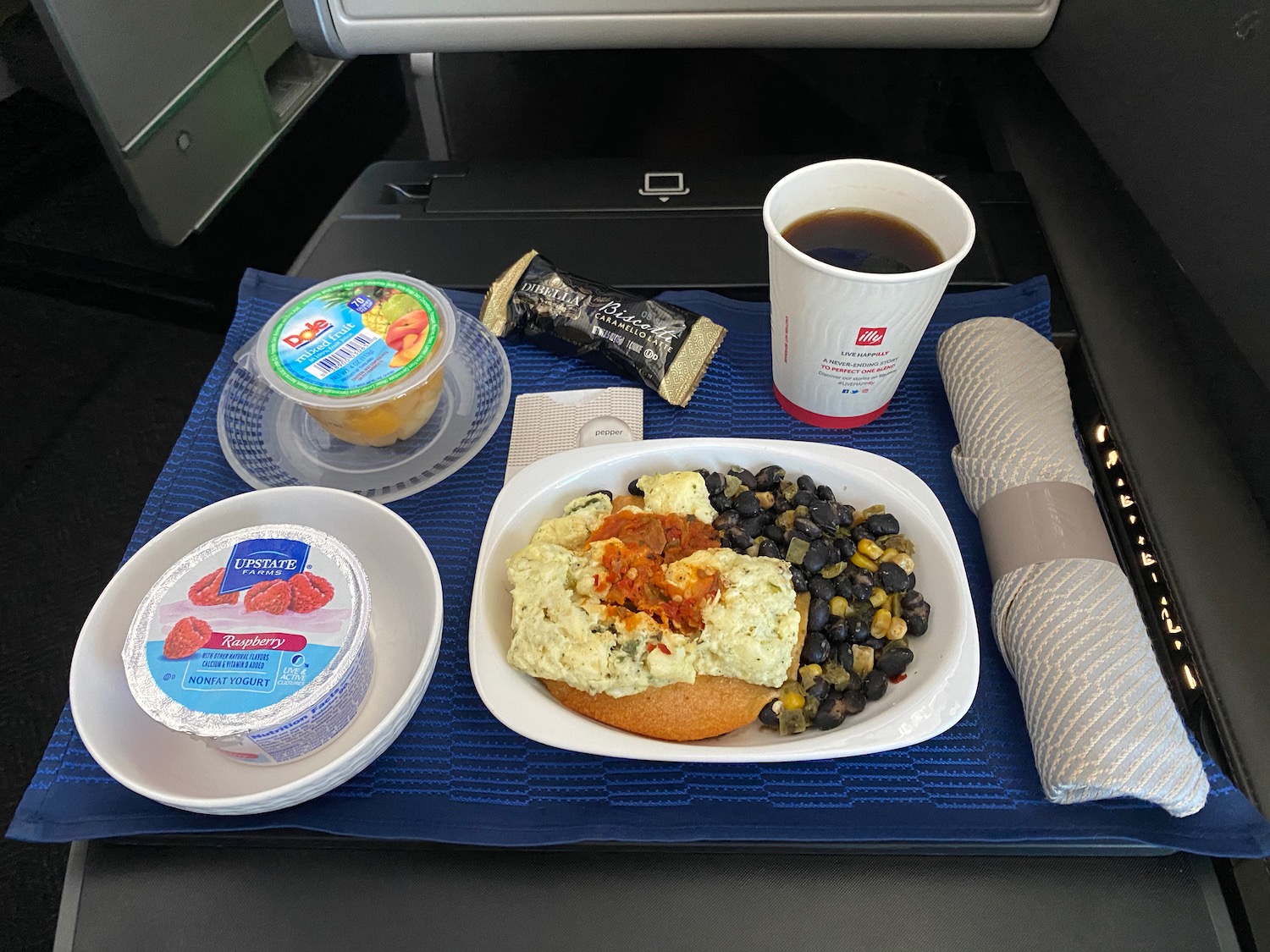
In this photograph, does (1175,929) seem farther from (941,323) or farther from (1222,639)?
(941,323)

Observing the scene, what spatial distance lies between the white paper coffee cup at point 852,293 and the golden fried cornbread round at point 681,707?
1.05 feet

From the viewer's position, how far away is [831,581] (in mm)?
732

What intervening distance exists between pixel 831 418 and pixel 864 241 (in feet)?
0.62

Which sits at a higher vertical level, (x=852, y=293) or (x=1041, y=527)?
(x=852, y=293)

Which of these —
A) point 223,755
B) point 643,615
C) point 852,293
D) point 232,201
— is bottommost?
point 232,201

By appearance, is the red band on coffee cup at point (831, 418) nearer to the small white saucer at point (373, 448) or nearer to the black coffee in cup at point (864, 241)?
the black coffee in cup at point (864, 241)

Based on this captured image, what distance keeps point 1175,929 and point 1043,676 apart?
7.9 inches

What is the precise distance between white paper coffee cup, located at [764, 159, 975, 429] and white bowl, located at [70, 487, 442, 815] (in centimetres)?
42

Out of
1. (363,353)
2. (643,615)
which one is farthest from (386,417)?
(643,615)

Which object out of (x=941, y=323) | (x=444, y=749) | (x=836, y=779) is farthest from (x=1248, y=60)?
(x=444, y=749)

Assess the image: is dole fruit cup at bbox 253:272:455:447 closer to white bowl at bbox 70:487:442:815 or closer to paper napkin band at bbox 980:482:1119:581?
white bowl at bbox 70:487:442:815

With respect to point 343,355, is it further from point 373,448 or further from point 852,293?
point 852,293

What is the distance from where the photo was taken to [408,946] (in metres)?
0.64

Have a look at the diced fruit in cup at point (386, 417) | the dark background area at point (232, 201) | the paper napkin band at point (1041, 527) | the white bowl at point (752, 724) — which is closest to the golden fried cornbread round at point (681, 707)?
the white bowl at point (752, 724)
